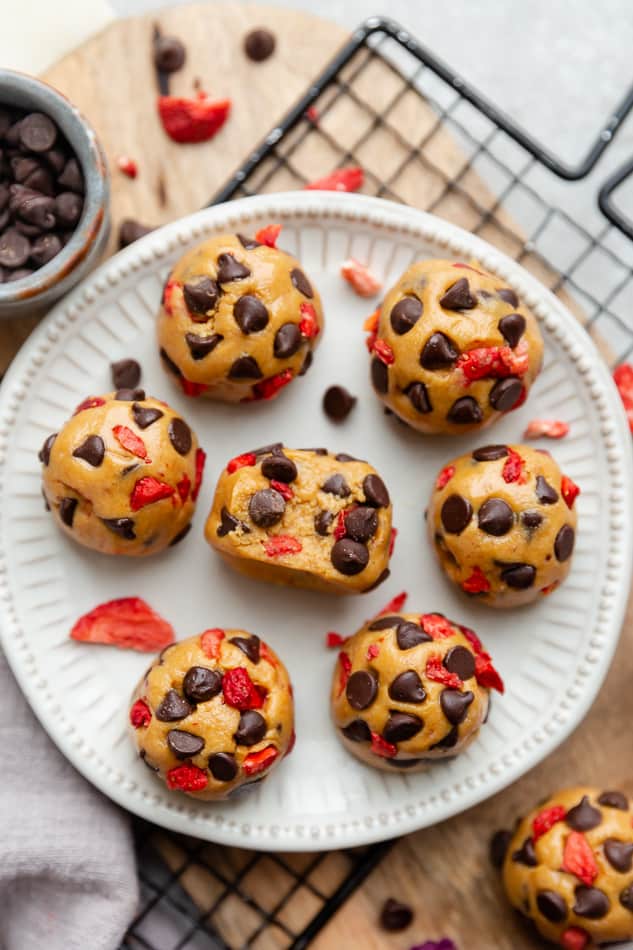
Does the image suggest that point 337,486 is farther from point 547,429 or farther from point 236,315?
point 547,429

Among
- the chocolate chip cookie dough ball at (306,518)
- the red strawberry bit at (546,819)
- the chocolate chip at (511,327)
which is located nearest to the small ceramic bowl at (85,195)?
the chocolate chip cookie dough ball at (306,518)

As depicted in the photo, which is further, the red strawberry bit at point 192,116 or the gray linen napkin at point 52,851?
the red strawberry bit at point 192,116

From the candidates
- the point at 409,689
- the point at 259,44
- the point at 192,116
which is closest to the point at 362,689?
Answer: the point at 409,689

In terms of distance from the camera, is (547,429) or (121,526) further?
(547,429)

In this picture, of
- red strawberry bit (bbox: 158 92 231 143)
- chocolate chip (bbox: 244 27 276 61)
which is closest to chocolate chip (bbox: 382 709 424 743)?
red strawberry bit (bbox: 158 92 231 143)

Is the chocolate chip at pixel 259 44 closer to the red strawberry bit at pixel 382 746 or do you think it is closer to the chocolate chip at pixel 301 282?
the chocolate chip at pixel 301 282

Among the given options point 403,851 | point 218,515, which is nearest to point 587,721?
point 403,851

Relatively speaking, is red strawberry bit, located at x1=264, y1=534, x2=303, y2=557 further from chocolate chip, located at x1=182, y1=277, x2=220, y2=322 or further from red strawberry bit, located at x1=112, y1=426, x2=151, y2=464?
chocolate chip, located at x1=182, y1=277, x2=220, y2=322
